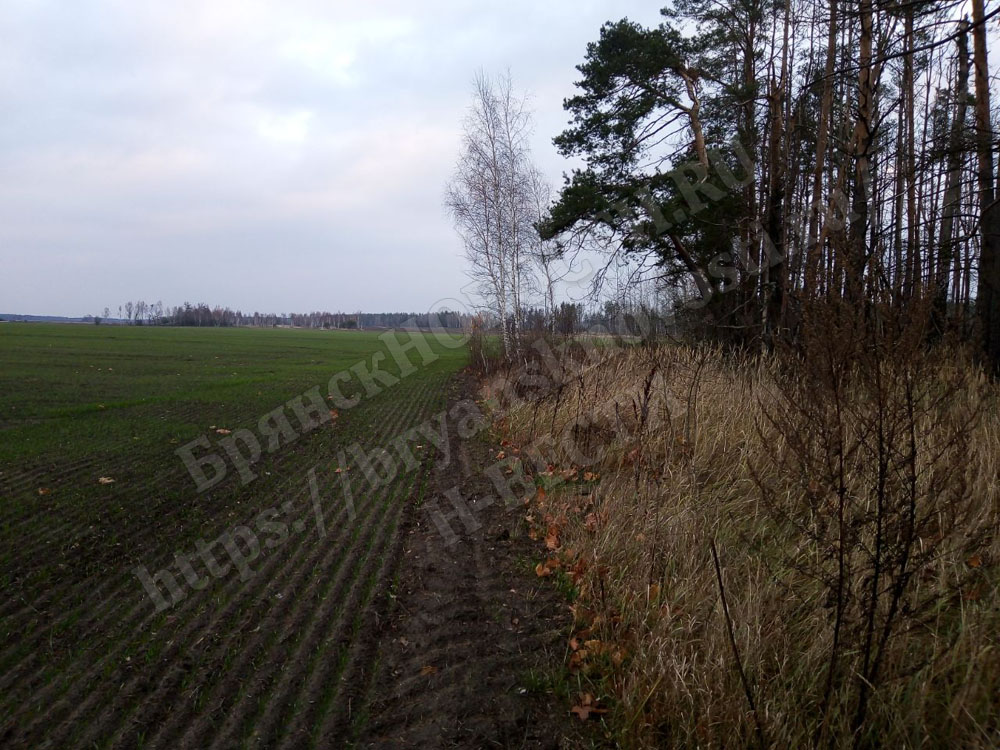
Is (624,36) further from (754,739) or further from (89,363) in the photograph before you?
(89,363)

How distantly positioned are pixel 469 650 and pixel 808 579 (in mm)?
2040

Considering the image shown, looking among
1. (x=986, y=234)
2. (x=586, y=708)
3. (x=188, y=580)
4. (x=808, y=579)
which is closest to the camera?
(x=586, y=708)

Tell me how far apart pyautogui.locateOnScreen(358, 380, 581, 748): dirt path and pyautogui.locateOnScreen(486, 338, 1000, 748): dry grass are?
273mm

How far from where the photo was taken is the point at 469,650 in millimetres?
3613

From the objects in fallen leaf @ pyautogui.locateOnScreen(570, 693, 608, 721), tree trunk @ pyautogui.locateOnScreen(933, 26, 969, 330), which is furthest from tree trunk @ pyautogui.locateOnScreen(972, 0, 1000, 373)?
fallen leaf @ pyautogui.locateOnScreen(570, 693, 608, 721)

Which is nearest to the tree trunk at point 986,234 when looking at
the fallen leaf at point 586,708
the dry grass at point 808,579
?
the dry grass at point 808,579

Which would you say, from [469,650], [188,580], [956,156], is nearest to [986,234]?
[956,156]

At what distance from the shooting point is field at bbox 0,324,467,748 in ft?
10.1

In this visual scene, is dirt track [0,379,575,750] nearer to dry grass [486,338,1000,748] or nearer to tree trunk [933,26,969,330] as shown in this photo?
dry grass [486,338,1000,748]

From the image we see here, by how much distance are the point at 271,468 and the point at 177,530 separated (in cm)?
262

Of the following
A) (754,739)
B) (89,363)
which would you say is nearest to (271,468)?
(754,739)

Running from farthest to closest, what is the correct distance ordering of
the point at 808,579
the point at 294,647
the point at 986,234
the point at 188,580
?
the point at 986,234 → the point at 188,580 → the point at 294,647 → the point at 808,579

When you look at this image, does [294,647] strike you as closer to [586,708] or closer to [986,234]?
[586,708]

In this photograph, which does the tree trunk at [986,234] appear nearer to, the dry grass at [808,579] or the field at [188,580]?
the dry grass at [808,579]
